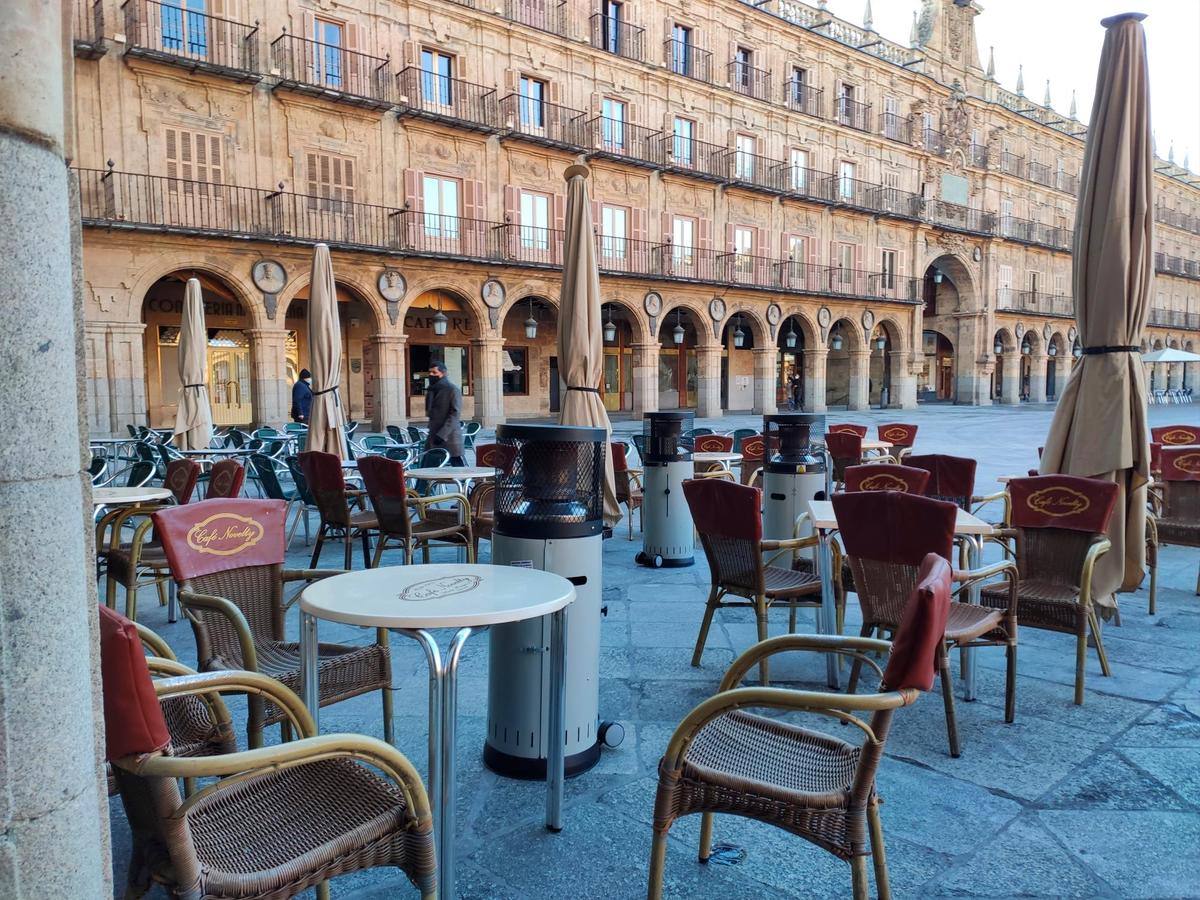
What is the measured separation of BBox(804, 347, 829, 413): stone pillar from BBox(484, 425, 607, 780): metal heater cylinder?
24342 millimetres

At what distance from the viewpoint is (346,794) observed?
1671 millimetres

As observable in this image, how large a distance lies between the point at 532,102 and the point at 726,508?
18.9 meters

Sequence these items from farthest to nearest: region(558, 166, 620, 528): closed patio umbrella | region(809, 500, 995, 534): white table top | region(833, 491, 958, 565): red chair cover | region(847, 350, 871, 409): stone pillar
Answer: region(847, 350, 871, 409): stone pillar → region(558, 166, 620, 528): closed patio umbrella → region(809, 500, 995, 534): white table top → region(833, 491, 958, 565): red chair cover

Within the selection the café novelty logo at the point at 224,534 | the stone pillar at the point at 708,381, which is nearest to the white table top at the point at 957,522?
the café novelty logo at the point at 224,534

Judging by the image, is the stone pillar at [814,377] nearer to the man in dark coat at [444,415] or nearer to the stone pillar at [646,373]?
the stone pillar at [646,373]

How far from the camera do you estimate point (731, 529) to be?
11.4 ft

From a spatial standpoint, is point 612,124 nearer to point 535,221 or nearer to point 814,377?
point 535,221

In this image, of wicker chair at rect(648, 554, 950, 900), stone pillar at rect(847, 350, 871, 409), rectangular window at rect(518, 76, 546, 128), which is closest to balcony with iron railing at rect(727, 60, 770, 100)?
rectangular window at rect(518, 76, 546, 128)

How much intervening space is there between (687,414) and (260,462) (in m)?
3.92

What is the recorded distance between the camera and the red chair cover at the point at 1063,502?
3.43m

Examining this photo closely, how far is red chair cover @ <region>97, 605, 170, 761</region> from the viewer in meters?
1.25

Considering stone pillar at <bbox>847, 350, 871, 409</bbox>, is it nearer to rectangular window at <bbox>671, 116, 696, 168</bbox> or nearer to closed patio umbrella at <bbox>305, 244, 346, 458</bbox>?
rectangular window at <bbox>671, 116, 696, 168</bbox>

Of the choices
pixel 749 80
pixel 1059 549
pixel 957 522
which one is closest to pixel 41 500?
pixel 957 522

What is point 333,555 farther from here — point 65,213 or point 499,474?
point 65,213
